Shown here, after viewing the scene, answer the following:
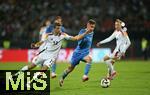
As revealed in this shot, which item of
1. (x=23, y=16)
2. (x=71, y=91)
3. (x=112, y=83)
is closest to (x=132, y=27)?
(x=23, y=16)

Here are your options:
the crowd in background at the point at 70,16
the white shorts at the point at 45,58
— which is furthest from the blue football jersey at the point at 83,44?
the crowd in background at the point at 70,16

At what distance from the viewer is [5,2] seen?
39.8 metres

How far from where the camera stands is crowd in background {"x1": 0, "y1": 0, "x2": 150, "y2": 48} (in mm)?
37812

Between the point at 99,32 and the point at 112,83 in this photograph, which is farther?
the point at 99,32

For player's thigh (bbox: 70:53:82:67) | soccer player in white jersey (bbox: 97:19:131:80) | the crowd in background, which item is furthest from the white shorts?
the crowd in background

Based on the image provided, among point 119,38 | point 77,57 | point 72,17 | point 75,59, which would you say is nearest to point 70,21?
point 72,17

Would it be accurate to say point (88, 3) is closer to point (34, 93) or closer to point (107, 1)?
point (107, 1)

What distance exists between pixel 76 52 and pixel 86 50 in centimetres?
46

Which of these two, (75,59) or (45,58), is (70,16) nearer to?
(75,59)

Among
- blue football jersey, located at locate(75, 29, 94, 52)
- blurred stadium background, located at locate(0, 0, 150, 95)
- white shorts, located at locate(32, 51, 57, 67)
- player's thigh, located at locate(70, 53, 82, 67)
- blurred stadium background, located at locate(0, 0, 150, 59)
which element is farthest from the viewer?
blurred stadium background, located at locate(0, 0, 150, 59)

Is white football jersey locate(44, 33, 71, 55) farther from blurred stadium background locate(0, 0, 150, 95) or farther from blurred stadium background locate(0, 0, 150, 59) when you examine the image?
blurred stadium background locate(0, 0, 150, 59)

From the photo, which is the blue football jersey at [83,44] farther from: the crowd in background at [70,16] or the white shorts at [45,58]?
the crowd in background at [70,16]

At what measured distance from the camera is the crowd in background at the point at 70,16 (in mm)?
37812

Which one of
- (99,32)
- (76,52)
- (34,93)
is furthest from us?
(99,32)
